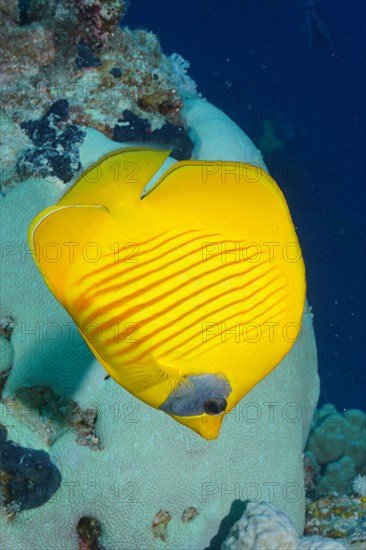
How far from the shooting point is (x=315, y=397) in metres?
4.33

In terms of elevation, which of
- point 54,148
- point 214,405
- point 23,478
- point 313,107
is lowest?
point 313,107

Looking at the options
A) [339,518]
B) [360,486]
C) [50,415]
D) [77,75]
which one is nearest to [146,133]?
[77,75]

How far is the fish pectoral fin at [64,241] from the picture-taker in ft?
3.92

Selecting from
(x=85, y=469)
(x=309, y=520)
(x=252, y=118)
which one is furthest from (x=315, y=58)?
(x=85, y=469)

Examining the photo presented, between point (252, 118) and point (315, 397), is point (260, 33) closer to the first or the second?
point (252, 118)

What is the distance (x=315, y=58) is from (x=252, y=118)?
264cm

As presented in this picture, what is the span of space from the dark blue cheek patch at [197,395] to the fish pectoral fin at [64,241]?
38cm

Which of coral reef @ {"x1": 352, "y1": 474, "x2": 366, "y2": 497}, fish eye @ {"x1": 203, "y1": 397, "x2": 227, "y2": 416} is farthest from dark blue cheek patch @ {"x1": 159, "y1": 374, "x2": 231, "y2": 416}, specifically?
coral reef @ {"x1": 352, "y1": 474, "x2": 366, "y2": 497}

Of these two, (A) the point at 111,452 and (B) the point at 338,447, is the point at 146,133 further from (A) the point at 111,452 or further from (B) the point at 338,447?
(B) the point at 338,447

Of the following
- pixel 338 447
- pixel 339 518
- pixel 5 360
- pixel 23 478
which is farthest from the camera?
pixel 338 447

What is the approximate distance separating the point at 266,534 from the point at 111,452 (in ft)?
3.47

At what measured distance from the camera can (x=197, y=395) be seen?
3.84 ft

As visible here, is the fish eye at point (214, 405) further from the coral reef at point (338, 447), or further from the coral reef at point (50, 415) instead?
the coral reef at point (338, 447)

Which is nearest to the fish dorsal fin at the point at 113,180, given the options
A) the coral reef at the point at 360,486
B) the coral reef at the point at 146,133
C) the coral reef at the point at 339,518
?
the coral reef at the point at 146,133
